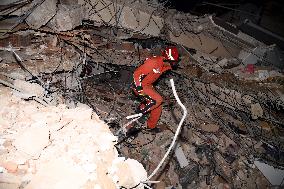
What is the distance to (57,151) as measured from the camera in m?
3.05

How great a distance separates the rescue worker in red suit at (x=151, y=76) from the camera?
5984 millimetres

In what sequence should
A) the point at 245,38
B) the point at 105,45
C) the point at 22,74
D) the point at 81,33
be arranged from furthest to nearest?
the point at 245,38 → the point at 105,45 → the point at 81,33 → the point at 22,74

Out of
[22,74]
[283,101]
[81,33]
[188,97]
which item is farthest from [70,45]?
[283,101]

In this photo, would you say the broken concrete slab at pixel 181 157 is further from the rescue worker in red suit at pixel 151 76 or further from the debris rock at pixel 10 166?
the debris rock at pixel 10 166

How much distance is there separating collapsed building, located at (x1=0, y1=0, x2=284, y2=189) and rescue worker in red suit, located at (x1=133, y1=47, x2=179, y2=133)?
1.91 ft

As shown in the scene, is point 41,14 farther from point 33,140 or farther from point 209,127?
point 209,127

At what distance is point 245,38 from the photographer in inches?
320

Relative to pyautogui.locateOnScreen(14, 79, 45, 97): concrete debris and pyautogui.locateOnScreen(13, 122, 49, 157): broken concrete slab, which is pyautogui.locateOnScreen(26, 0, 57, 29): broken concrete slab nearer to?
pyautogui.locateOnScreen(14, 79, 45, 97): concrete debris

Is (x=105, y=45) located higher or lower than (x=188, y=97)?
higher

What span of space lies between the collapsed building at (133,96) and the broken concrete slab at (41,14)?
17 mm

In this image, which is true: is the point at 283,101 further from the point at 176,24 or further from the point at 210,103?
the point at 176,24

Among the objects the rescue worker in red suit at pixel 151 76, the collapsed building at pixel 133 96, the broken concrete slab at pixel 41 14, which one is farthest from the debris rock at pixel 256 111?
the broken concrete slab at pixel 41 14

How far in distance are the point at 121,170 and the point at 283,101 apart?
5.13 m

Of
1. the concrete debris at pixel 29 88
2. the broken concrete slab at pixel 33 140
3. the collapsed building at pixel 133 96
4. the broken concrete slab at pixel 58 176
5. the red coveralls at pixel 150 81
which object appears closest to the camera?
the broken concrete slab at pixel 58 176
